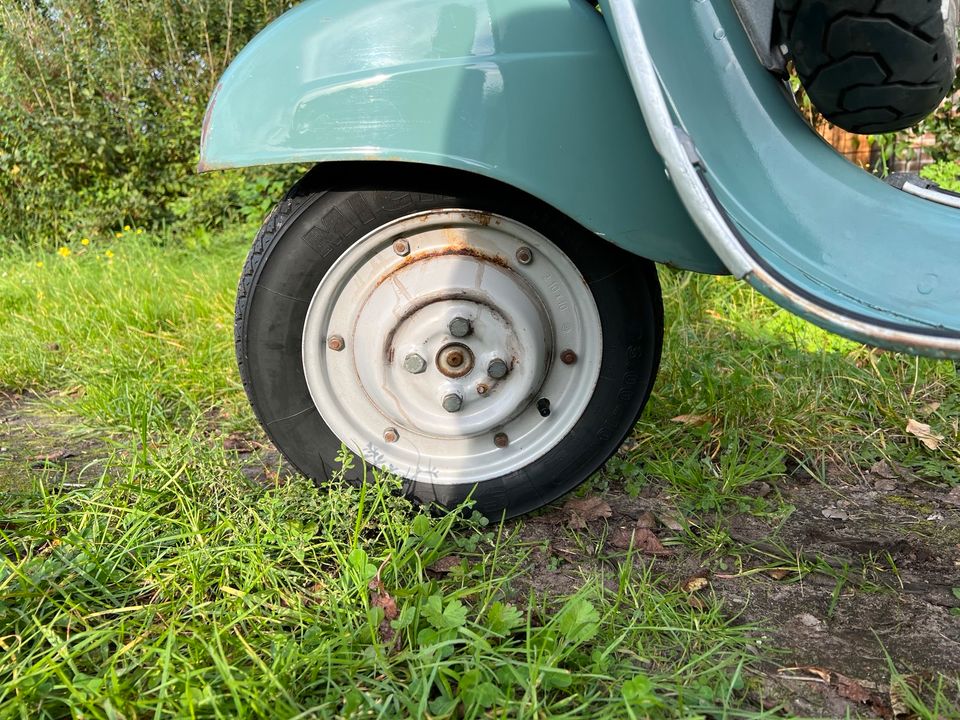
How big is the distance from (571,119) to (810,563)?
994 mm

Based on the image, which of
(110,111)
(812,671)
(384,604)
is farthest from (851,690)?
(110,111)

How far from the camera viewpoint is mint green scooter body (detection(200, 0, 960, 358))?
112 centimetres

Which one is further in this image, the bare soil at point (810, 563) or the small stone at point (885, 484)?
the small stone at point (885, 484)

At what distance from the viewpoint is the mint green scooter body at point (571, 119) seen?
44.3 inches

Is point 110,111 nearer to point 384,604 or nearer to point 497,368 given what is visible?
point 497,368

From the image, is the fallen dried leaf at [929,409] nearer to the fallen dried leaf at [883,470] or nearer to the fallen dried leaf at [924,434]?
the fallen dried leaf at [924,434]

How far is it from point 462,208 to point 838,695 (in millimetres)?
1025

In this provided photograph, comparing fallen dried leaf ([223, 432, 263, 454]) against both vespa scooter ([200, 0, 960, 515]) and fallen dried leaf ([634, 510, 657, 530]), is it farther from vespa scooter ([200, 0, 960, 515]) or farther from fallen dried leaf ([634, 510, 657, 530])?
fallen dried leaf ([634, 510, 657, 530])

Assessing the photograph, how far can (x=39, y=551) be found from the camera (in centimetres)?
A: 130

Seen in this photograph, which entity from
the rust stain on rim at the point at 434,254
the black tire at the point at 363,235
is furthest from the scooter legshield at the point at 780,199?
the rust stain on rim at the point at 434,254

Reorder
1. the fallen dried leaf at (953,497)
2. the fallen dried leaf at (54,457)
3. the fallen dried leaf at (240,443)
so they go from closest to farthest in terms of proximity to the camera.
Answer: the fallen dried leaf at (953,497) < the fallen dried leaf at (54,457) < the fallen dried leaf at (240,443)

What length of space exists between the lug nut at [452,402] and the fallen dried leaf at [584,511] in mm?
376

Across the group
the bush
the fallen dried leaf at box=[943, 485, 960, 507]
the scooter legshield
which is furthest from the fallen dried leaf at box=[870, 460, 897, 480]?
the bush

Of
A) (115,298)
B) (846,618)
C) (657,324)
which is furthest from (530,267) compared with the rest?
(115,298)
